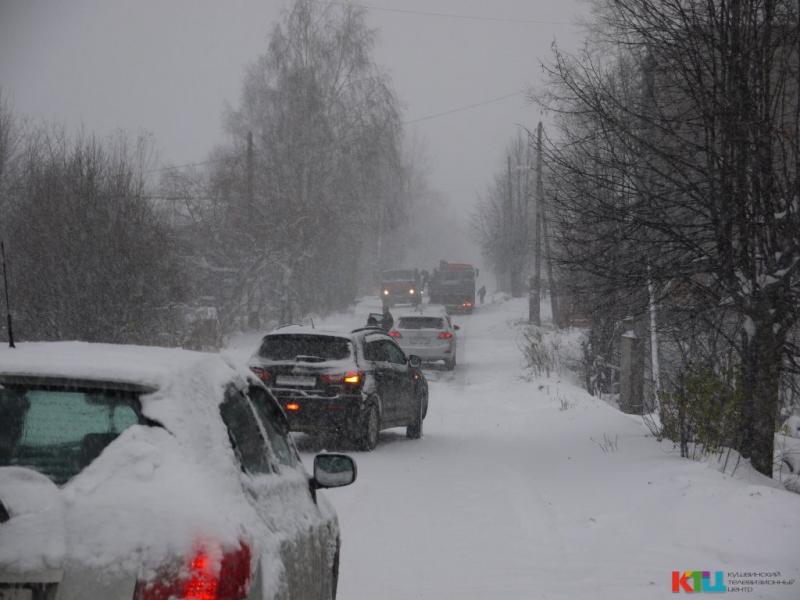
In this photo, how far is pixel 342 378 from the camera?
13.4 meters

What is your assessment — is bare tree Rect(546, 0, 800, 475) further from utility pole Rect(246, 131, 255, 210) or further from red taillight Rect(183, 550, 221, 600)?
utility pole Rect(246, 131, 255, 210)

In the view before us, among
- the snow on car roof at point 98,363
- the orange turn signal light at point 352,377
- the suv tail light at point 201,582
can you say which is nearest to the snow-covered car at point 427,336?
the orange turn signal light at point 352,377

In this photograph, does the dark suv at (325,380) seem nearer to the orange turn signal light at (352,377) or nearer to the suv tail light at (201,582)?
the orange turn signal light at (352,377)

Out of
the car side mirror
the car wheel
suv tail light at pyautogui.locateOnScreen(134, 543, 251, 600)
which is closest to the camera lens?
suv tail light at pyautogui.locateOnScreen(134, 543, 251, 600)

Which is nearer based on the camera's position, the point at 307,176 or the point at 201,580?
the point at 201,580

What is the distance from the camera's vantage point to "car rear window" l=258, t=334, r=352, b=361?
44.7 feet

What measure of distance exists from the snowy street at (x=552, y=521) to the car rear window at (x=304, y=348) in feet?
4.81

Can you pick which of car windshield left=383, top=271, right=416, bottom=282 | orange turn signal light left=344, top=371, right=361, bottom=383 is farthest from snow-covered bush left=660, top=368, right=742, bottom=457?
car windshield left=383, top=271, right=416, bottom=282

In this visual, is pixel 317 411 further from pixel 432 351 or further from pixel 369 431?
pixel 432 351

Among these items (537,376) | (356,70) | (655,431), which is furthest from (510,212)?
(655,431)

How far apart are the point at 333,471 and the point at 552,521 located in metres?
5.38

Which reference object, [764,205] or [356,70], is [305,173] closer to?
[356,70]

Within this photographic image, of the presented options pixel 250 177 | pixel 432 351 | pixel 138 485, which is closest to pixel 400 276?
pixel 250 177

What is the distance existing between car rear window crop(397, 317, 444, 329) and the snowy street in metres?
15.3
